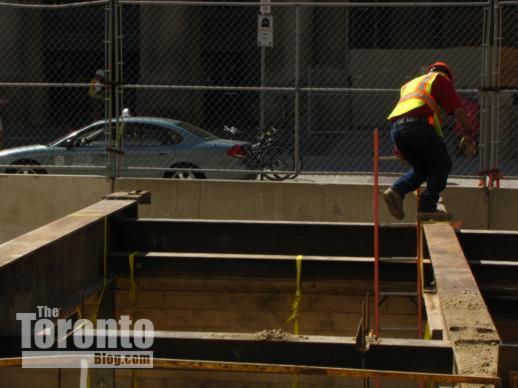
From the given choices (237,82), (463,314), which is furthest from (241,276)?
(237,82)

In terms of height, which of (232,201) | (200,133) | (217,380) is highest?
(200,133)

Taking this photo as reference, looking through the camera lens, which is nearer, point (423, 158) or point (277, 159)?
point (423, 158)

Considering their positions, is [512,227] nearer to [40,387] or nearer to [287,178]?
[287,178]

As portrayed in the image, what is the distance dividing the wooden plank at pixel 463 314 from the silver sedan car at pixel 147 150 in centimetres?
775

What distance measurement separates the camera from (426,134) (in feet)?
25.3

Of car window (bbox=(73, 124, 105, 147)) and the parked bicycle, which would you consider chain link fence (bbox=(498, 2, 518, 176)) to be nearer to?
the parked bicycle

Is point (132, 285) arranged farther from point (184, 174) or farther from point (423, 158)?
point (184, 174)

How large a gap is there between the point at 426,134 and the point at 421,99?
30 cm

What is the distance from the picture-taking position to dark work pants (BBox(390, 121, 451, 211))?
7.74m

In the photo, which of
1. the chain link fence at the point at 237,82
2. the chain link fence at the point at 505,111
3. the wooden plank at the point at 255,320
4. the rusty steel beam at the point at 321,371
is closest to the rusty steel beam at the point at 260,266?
the wooden plank at the point at 255,320

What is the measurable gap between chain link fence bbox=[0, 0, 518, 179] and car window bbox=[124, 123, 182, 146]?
25 mm

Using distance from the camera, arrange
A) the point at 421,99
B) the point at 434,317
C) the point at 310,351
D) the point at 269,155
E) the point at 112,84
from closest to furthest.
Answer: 1. the point at 310,351
2. the point at 434,317
3. the point at 421,99
4. the point at 112,84
5. the point at 269,155

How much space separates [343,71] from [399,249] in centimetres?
1691

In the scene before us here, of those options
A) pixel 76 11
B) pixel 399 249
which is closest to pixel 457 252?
pixel 399 249
